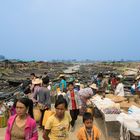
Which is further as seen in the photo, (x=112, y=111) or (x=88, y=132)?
(x=112, y=111)

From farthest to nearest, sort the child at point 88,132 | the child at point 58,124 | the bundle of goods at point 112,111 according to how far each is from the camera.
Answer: the bundle of goods at point 112,111
the child at point 58,124
the child at point 88,132

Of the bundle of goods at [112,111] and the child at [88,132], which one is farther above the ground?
the child at [88,132]

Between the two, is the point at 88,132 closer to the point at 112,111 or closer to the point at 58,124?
the point at 58,124

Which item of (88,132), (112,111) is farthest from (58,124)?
(112,111)

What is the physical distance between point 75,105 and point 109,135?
1264 mm

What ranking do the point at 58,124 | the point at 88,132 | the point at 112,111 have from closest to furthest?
1. the point at 88,132
2. the point at 58,124
3. the point at 112,111

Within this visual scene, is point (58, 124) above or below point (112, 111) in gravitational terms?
above

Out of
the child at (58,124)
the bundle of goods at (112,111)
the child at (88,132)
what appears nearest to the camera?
the child at (88,132)

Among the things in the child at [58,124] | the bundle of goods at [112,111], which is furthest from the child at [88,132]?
the bundle of goods at [112,111]

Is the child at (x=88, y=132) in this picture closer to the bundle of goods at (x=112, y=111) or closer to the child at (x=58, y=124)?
the child at (x=58, y=124)

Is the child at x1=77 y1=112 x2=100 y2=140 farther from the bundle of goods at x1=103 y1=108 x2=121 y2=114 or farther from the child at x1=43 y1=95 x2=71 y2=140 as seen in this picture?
the bundle of goods at x1=103 y1=108 x2=121 y2=114

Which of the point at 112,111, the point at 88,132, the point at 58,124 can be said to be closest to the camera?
the point at 88,132

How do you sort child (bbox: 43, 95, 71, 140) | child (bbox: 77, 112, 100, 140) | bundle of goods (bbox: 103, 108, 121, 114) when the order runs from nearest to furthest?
child (bbox: 77, 112, 100, 140) → child (bbox: 43, 95, 71, 140) → bundle of goods (bbox: 103, 108, 121, 114)

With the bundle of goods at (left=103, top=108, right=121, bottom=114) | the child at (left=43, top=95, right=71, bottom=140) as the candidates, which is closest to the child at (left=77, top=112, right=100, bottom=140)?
the child at (left=43, top=95, right=71, bottom=140)
